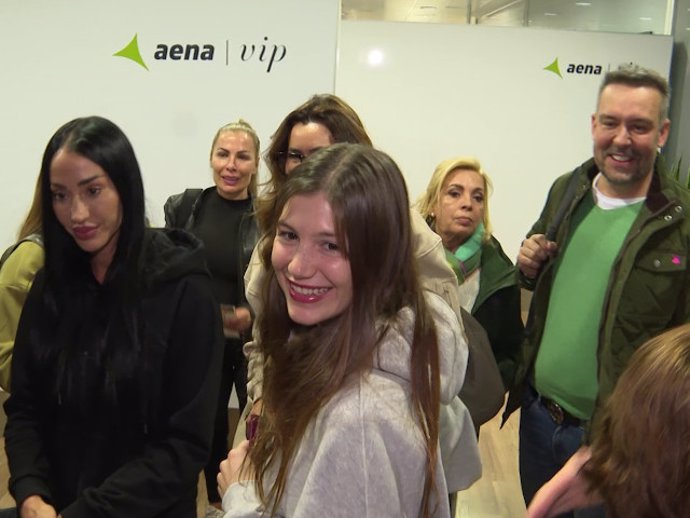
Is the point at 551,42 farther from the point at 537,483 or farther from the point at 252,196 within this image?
the point at 537,483

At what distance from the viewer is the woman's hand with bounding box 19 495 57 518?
4.57ft

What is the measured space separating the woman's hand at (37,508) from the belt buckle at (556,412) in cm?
134

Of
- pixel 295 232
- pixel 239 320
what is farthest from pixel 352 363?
pixel 239 320

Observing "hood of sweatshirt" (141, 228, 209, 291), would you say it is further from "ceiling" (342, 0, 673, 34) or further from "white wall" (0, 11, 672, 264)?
"ceiling" (342, 0, 673, 34)

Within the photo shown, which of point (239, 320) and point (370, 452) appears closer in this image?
point (370, 452)

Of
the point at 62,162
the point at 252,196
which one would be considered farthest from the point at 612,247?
the point at 252,196

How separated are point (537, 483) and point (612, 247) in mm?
761

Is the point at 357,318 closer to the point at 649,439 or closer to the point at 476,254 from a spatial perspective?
the point at 649,439

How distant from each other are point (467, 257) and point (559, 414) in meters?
0.64

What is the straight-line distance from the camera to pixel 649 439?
0.92 metres

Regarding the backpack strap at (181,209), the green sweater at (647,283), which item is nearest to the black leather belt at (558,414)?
the green sweater at (647,283)

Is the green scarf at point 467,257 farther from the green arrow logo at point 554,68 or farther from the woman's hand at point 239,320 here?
the green arrow logo at point 554,68

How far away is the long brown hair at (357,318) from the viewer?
1.03m

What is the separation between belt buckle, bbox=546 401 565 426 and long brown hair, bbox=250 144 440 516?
1.02 m
